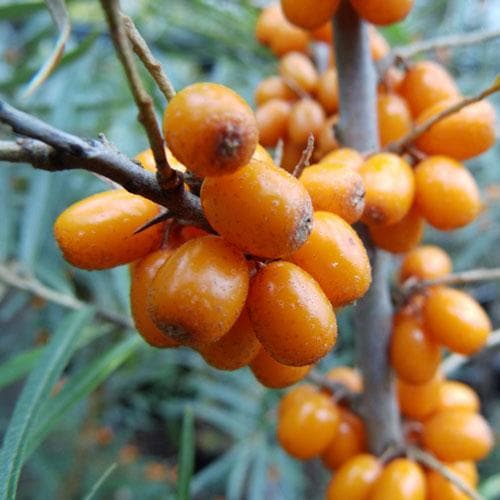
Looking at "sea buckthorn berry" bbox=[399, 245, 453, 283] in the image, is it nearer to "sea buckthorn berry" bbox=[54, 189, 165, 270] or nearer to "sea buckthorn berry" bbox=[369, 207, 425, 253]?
"sea buckthorn berry" bbox=[369, 207, 425, 253]

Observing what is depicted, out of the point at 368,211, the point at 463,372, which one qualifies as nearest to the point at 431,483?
the point at 368,211

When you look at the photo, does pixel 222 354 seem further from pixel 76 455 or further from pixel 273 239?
pixel 76 455

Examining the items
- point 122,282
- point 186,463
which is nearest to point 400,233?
point 186,463

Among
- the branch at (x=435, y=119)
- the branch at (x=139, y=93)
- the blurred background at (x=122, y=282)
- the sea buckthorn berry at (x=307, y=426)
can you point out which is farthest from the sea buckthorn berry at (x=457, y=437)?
the branch at (x=139, y=93)

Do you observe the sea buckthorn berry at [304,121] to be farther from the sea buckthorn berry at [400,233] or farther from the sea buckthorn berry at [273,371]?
the sea buckthorn berry at [273,371]

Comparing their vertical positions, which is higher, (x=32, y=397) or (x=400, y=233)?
(x=400, y=233)

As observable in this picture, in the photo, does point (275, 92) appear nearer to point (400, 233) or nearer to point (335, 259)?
point (400, 233)

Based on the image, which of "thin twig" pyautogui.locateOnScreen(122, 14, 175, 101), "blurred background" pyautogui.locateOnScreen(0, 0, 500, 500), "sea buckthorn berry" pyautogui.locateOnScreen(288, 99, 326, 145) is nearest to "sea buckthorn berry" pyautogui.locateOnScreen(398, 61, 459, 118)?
"sea buckthorn berry" pyautogui.locateOnScreen(288, 99, 326, 145)
